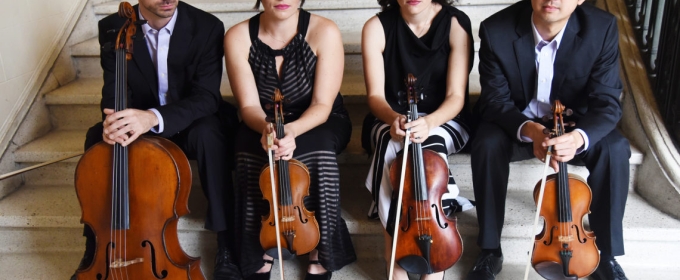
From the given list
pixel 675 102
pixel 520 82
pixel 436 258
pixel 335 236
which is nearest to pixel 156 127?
pixel 335 236

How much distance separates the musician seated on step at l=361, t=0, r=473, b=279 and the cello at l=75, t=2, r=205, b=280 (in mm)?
659

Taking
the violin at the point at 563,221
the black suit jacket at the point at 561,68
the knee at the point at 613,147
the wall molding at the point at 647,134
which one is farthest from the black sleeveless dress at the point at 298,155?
the wall molding at the point at 647,134

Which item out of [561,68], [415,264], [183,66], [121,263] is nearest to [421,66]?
[561,68]

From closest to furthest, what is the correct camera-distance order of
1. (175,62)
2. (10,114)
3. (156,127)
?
(156,127) < (175,62) < (10,114)

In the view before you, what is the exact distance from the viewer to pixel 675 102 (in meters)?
2.12

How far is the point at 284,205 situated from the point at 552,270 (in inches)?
31.5

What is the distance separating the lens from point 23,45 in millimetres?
2537

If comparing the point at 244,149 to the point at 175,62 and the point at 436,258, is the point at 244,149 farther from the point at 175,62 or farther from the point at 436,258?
the point at 436,258

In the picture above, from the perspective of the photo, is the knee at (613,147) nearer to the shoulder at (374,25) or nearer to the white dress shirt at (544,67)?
the white dress shirt at (544,67)

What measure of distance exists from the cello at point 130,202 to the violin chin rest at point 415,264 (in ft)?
2.13

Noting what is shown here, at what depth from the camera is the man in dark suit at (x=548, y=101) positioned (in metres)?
1.85

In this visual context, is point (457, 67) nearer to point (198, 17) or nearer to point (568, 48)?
point (568, 48)

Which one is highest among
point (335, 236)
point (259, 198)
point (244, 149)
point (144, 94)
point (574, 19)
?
point (574, 19)

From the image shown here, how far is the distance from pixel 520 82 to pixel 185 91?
115cm
